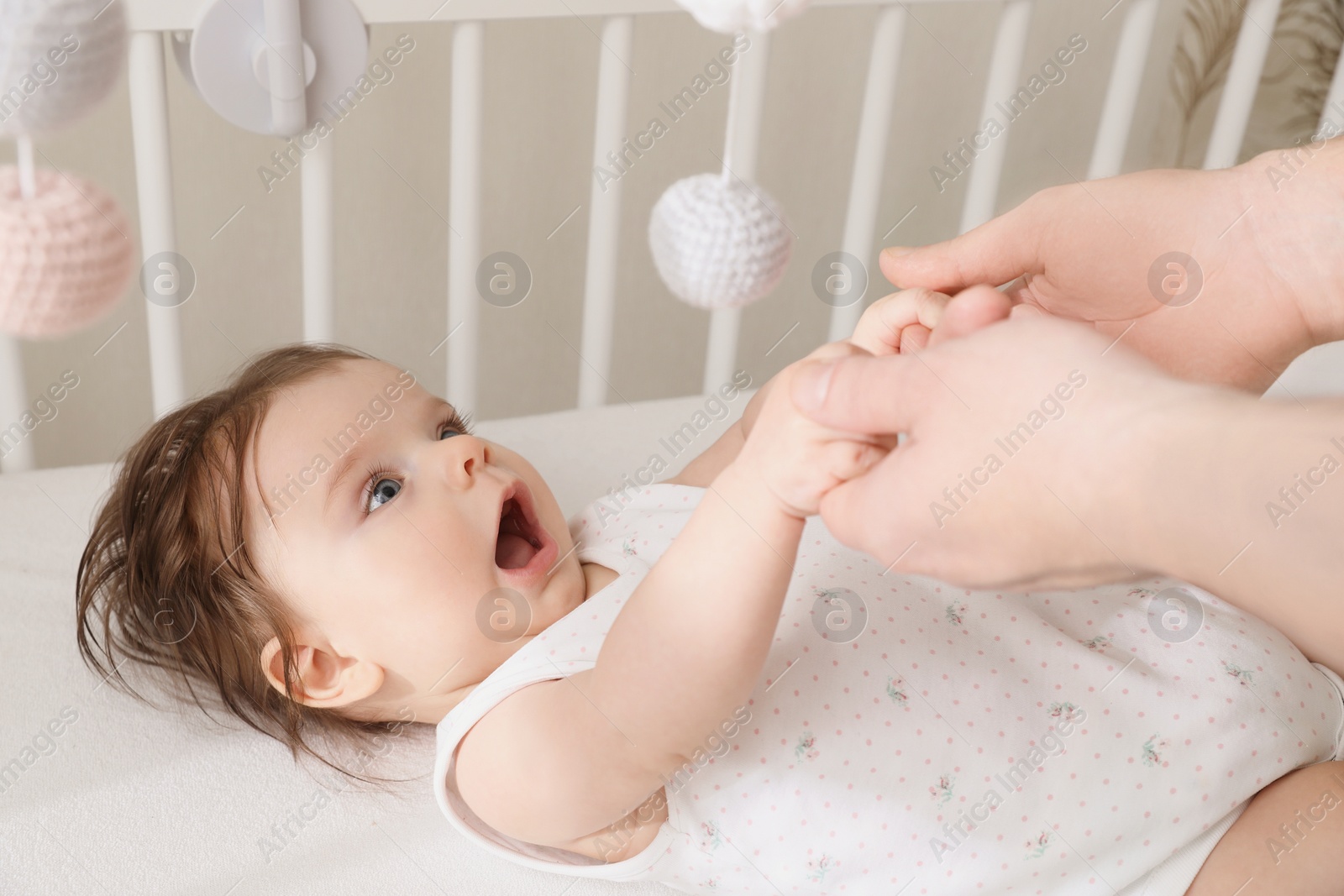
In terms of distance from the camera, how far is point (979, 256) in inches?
25.5

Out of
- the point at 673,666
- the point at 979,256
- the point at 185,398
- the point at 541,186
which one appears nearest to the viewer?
the point at 673,666

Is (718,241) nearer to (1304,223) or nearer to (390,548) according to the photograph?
(390,548)

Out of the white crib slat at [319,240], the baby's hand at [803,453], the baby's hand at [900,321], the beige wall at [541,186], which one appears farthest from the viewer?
the beige wall at [541,186]

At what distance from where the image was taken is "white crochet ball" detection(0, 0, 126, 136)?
26 cm

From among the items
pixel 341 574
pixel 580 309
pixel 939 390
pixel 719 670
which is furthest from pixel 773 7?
pixel 580 309

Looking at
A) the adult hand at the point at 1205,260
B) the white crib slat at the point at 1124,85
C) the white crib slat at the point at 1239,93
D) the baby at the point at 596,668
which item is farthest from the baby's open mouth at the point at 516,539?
the white crib slat at the point at 1239,93

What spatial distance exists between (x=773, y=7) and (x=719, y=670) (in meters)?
0.32

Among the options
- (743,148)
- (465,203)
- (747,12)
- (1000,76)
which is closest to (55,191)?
(747,12)

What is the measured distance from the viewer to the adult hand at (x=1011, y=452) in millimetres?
367

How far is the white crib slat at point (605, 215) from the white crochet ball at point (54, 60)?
62 centimetres

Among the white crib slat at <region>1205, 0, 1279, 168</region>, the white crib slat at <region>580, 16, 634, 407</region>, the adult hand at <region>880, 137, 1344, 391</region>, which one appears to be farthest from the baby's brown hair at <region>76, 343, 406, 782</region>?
the white crib slat at <region>1205, 0, 1279, 168</region>

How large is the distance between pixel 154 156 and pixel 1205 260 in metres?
0.69

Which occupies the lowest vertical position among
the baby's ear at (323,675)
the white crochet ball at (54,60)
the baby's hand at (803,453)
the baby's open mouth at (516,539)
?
the baby's ear at (323,675)

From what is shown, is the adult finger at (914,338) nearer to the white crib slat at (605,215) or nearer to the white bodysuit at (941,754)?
the white bodysuit at (941,754)
